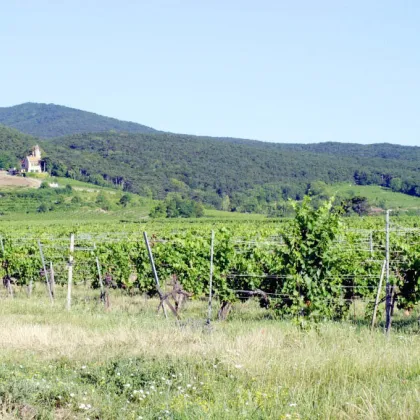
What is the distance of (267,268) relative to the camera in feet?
52.0

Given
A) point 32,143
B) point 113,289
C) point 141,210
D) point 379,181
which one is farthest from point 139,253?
point 32,143

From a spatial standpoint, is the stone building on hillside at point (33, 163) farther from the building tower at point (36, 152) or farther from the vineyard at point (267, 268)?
the vineyard at point (267, 268)

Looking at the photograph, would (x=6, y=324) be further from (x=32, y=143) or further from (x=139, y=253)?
(x=32, y=143)

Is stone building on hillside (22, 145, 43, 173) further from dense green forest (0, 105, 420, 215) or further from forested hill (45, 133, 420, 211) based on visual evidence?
forested hill (45, 133, 420, 211)

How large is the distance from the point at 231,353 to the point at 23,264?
1545cm

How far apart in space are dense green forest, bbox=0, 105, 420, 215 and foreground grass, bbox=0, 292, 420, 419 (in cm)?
11119

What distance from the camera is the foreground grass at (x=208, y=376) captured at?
530cm

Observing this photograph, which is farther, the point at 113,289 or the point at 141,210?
the point at 141,210

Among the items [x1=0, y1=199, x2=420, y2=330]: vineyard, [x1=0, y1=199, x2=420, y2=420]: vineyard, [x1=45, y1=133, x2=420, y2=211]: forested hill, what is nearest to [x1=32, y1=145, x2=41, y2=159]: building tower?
[x1=45, y1=133, x2=420, y2=211]: forested hill

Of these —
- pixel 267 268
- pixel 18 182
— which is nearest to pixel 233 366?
pixel 267 268

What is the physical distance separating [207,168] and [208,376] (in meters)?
170

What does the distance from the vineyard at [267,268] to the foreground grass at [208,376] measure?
2.33 meters

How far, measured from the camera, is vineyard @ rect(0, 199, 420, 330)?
1088 centimetres

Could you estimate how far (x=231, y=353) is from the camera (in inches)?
270
